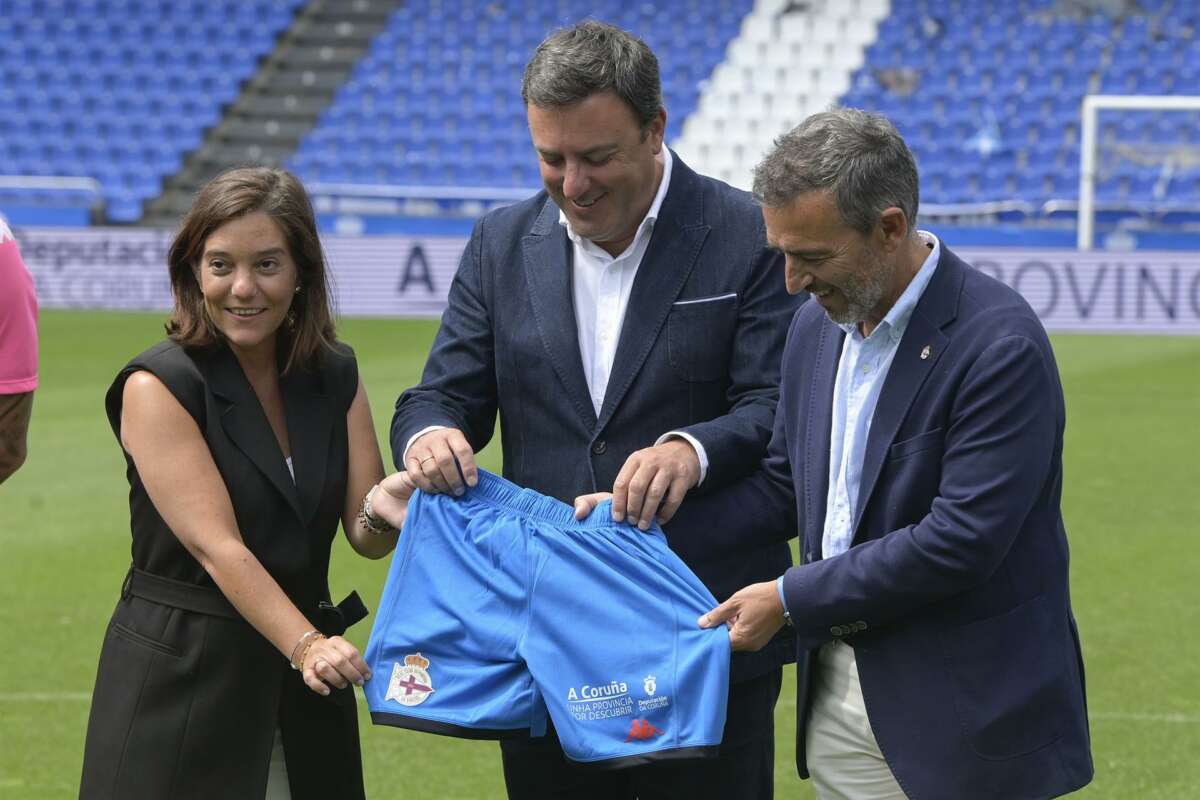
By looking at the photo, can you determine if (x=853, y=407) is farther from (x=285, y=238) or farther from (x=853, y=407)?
(x=285, y=238)

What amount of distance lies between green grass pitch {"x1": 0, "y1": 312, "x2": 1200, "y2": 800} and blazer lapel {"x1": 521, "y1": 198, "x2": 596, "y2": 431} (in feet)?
A: 7.97

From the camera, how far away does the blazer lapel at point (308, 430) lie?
324 centimetres

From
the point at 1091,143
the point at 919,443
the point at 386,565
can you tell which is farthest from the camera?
the point at 1091,143

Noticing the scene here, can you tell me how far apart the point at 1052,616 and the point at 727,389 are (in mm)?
861

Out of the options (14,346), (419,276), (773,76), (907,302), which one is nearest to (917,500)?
(907,302)

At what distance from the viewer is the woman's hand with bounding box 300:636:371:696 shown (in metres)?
3.03

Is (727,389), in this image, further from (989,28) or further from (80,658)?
(989,28)

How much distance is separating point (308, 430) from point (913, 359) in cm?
125

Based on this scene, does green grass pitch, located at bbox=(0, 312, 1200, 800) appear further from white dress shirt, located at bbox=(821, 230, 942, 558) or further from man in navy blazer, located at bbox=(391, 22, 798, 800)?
white dress shirt, located at bbox=(821, 230, 942, 558)

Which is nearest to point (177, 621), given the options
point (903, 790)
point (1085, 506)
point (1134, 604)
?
point (903, 790)

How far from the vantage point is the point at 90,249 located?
2017 centimetres

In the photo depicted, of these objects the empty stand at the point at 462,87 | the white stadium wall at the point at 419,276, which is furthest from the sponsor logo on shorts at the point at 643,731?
the empty stand at the point at 462,87

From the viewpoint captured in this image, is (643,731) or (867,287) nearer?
(867,287)

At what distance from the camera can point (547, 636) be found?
119 inches
